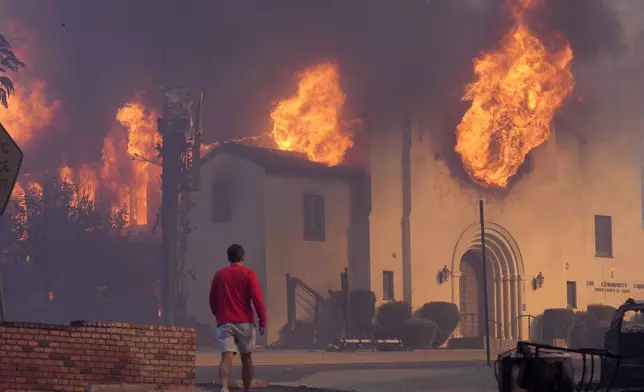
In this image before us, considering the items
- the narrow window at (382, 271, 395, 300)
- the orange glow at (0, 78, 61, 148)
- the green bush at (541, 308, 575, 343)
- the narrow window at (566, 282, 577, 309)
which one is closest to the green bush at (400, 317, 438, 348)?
the narrow window at (382, 271, 395, 300)

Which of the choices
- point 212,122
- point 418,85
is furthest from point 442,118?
point 212,122

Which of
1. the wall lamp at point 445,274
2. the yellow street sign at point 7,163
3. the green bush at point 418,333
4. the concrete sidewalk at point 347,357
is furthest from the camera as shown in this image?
the wall lamp at point 445,274

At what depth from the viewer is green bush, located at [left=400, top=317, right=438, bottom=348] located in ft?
149

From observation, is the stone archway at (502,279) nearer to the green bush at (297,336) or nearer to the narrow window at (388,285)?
the narrow window at (388,285)

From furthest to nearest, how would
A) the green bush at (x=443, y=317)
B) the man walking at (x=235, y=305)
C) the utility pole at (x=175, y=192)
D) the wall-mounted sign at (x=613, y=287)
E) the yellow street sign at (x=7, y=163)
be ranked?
the wall-mounted sign at (x=613, y=287)
the utility pole at (x=175, y=192)
the green bush at (x=443, y=317)
the man walking at (x=235, y=305)
the yellow street sign at (x=7, y=163)

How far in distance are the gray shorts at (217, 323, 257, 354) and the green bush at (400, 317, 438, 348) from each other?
3268 centimetres

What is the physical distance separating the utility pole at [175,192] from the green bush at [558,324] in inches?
595

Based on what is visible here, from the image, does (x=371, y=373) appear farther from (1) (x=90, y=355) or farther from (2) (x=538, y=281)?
(2) (x=538, y=281)

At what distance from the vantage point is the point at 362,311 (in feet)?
151

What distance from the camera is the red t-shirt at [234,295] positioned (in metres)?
13.1

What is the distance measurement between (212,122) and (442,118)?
19.3 metres

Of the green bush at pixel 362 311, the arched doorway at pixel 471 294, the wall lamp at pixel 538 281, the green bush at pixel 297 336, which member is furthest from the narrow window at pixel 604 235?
the green bush at pixel 297 336

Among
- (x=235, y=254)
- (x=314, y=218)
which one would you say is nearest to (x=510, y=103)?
(x=314, y=218)

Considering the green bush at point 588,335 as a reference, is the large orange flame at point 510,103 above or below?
above
